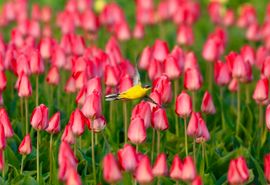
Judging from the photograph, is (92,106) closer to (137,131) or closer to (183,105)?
(137,131)

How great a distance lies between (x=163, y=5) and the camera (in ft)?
29.3

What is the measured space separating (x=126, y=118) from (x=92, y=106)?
2.45ft

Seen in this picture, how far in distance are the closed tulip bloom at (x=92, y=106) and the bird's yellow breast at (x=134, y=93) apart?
33 cm

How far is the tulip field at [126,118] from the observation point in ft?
14.4

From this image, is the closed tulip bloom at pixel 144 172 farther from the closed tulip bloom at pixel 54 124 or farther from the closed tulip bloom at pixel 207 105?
the closed tulip bloom at pixel 207 105

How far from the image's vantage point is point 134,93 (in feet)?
16.3

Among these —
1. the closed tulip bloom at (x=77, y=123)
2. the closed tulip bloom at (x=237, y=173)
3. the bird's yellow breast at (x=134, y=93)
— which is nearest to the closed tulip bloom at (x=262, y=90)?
the bird's yellow breast at (x=134, y=93)

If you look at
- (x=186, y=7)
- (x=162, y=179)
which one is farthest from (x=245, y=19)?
(x=162, y=179)

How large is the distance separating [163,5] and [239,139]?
3.54 m

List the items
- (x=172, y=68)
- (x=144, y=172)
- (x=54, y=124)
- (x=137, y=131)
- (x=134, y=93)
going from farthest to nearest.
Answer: (x=172, y=68)
(x=134, y=93)
(x=54, y=124)
(x=137, y=131)
(x=144, y=172)

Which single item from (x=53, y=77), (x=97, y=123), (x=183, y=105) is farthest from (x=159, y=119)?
(x=53, y=77)

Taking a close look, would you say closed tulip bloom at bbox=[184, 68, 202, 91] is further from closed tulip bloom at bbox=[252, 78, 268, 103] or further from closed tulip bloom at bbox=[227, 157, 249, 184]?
closed tulip bloom at bbox=[227, 157, 249, 184]

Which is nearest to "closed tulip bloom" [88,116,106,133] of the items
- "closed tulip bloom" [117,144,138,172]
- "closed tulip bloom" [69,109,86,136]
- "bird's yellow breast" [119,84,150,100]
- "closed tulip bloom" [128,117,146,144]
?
"closed tulip bloom" [69,109,86,136]

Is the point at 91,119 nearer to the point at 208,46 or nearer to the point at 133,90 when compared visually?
the point at 133,90
